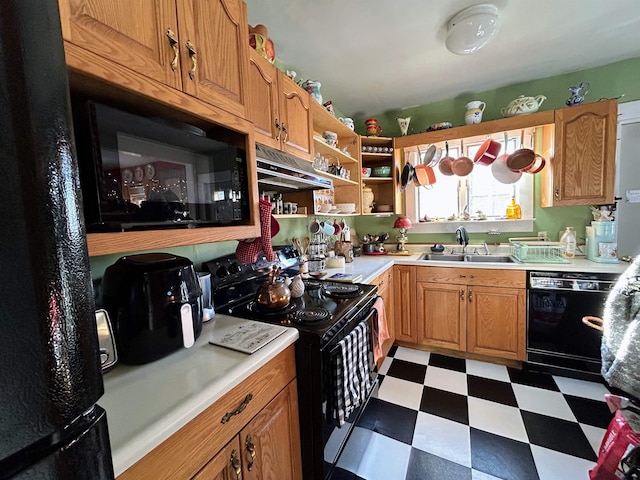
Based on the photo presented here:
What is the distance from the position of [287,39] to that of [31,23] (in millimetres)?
1819

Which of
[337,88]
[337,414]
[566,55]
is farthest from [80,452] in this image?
[566,55]

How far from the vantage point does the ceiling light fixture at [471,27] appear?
1.49 meters

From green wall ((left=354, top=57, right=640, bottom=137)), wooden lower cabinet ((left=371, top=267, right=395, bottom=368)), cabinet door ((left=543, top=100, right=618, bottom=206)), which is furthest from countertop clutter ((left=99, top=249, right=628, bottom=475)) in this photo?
green wall ((left=354, top=57, right=640, bottom=137))

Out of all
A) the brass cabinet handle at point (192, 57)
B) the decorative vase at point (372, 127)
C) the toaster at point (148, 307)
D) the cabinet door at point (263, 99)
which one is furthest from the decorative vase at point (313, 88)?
the toaster at point (148, 307)

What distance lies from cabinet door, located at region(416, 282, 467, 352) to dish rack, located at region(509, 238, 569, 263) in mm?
571

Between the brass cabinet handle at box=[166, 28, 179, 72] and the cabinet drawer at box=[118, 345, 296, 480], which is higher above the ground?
the brass cabinet handle at box=[166, 28, 179, 72]

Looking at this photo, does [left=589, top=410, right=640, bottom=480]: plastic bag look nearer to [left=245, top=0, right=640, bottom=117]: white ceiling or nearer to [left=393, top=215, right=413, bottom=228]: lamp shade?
[left=393, top=215, right=413, bottom=228]: lamp shade

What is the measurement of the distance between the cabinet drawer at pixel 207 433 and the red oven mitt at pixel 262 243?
0.56m

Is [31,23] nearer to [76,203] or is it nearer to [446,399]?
[76,203]

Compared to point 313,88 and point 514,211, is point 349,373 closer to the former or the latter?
point 313,88

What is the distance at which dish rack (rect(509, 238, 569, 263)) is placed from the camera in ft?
6.97

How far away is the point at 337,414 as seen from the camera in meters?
1.06

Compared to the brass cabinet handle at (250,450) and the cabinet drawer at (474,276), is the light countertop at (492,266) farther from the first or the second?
the brass cabinet handle at (250,450)

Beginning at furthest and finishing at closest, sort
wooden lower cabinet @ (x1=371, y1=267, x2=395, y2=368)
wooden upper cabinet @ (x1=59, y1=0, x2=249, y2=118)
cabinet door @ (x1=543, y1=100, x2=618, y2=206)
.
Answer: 1. wooden lower cabinet @ (x1=371, y1=267, x2=395, y2=368)
2. cabinet door @ (x1=543, y1=100, x2=618, y2=206)
3. wooden upper cabinet @ (x1=59, y1=0, x2=249, y2=118)
